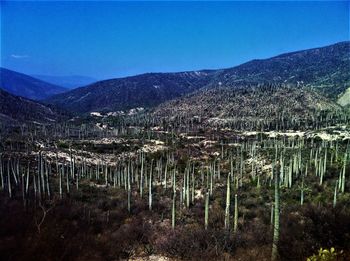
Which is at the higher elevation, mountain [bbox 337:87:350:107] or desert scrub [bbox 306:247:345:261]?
mountain [bbox 337:87:350:107]

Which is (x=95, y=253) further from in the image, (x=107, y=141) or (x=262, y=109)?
(x=262, y=109)

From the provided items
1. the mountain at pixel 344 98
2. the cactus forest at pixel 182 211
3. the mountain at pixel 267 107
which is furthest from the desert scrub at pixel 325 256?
the mountain at pixel 344 98

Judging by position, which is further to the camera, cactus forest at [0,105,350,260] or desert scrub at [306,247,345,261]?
cactus forest at [0,105,350,260]

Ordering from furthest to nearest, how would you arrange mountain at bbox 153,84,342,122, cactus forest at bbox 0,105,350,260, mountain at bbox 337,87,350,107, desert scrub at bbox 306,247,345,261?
mountain at bbox 337,87,350,107 → mountain at bbox 153,84,342,122 → cactus forest at bbox 0,105,350,260 → desert scrub at bbox 306,247,345,261

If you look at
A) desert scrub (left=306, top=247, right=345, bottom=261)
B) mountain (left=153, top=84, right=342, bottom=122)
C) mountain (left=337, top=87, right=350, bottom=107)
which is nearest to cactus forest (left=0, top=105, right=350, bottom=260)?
desert scrub (left=306, top=247, right=345, bottom=261)

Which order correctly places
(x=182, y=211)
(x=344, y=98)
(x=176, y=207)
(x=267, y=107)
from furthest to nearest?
(x=344, y=98) → (x=267, y=107) → (x=176, y=207) → (x=182, y=211)

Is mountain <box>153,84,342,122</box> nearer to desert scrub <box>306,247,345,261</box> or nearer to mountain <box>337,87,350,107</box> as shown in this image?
mountain <box>337,87,350,107</box>

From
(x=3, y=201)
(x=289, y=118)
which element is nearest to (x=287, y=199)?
(x=3, y=201)

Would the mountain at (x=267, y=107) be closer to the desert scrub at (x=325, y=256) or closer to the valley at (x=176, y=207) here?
the valley at (x=176, y=207)

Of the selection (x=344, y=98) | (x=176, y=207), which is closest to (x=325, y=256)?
(x=176, y=207)

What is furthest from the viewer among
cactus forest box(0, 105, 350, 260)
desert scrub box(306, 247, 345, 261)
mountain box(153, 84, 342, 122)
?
mountain box(153, 84, 342, 122)

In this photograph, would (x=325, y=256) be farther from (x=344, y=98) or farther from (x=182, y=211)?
(x=344, y=98)

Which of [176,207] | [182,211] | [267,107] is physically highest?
[267,107]
